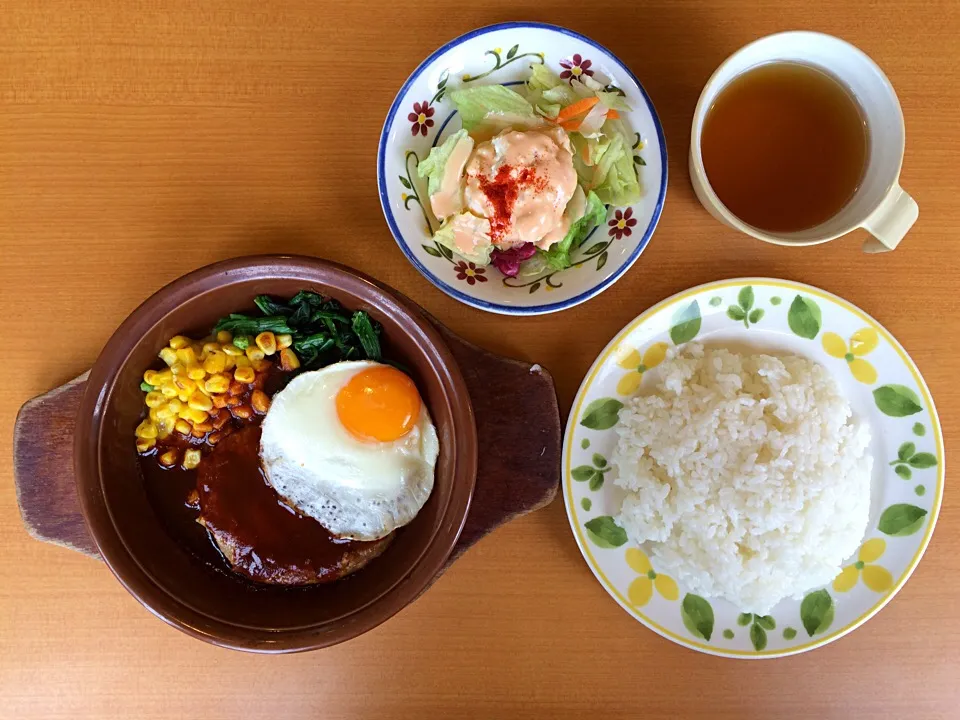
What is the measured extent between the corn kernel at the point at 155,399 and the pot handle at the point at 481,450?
0.20 metres

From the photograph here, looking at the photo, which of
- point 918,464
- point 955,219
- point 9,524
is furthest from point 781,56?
point 9,524

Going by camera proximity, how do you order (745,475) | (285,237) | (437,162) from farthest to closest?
1. (285,237)
2. (745,475)
3. (437,162)

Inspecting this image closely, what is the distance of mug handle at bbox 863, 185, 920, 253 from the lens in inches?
60.5

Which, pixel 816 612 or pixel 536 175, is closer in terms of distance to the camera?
pixel 536 175

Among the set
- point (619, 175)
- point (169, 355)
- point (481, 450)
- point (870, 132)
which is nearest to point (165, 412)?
point (169, 355)

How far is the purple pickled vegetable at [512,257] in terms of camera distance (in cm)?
169

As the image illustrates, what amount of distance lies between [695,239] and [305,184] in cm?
109

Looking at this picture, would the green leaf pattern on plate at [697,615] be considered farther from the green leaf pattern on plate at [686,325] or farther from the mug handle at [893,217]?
the mug handle at [893,217]

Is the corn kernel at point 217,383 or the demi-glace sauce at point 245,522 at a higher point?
the corn kernel at point 217,383

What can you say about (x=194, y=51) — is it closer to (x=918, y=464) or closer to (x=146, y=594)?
(x=146, y=594)

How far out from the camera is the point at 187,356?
170cm

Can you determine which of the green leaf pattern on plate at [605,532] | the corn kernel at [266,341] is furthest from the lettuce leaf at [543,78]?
the green leaf pattern on plate at [605,532]

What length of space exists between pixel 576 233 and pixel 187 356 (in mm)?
1034

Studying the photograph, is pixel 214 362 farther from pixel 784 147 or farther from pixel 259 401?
pixel 784 147
